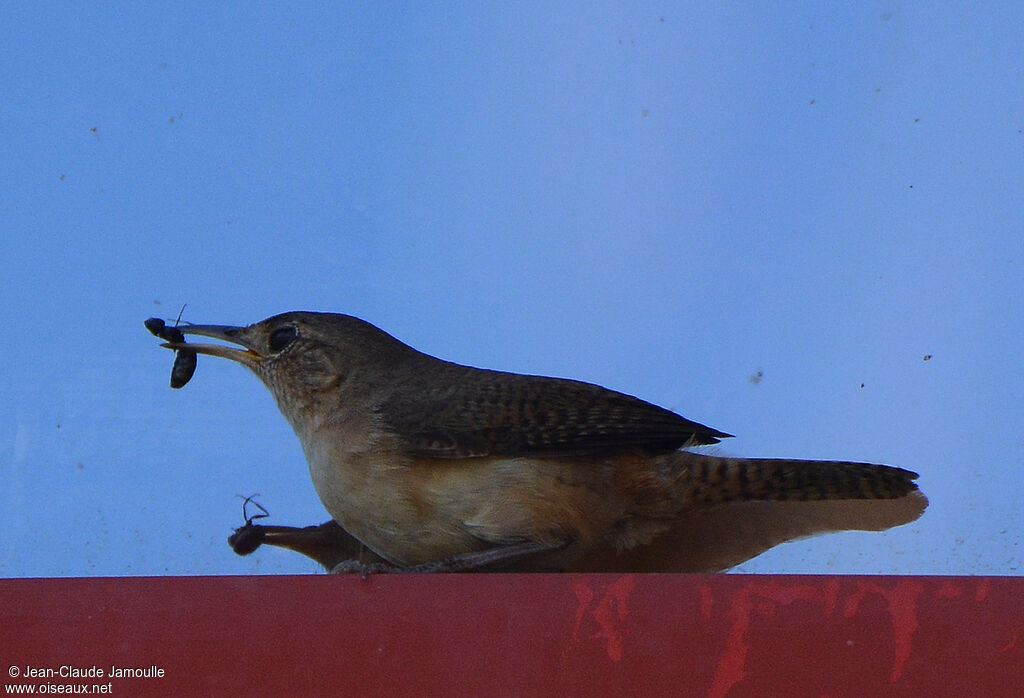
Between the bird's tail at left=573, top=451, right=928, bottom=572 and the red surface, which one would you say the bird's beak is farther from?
the red surface

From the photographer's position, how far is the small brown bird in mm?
2307

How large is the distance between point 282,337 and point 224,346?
0.49 ft

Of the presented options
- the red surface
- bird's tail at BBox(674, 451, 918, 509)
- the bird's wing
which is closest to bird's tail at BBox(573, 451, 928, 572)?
bird's tail at BBox(674, 451, 918, 509)

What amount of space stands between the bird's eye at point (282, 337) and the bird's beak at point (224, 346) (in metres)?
0.04

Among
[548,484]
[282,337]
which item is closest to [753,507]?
[548,484]

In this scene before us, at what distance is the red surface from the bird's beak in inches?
46.2

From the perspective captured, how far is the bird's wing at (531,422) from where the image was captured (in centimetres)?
236

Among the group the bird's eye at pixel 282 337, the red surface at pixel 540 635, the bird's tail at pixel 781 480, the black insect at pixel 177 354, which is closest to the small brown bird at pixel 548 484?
the bird's tail at pixel 781 480

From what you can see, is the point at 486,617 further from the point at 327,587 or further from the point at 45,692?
the point at 45,692

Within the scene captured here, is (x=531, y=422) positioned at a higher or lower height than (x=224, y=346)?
lower

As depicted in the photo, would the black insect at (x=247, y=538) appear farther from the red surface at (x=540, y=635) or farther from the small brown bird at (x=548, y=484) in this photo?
the red surface at (x=540, y=635)

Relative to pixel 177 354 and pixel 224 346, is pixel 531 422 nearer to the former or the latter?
pixel 224 346

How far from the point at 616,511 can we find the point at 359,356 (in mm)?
795

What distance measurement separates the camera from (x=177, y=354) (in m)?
2.92
